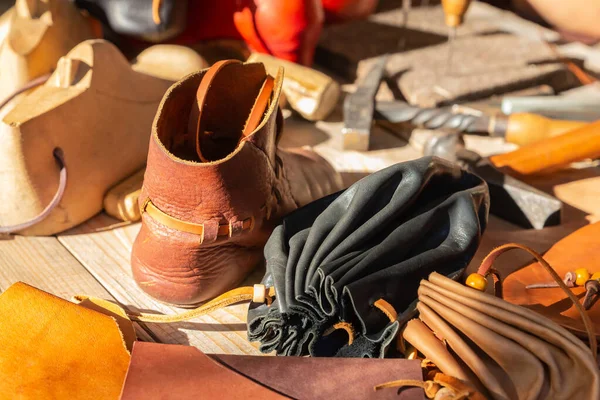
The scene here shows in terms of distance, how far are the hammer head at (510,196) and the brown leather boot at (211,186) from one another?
0.38 m

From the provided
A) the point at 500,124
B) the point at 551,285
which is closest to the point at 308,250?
the point at 551,285

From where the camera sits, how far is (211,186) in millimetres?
1073

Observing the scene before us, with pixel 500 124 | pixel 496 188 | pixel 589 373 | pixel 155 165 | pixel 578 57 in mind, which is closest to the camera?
pixel 589 373

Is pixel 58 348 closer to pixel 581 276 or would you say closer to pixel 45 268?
pixel 45 268

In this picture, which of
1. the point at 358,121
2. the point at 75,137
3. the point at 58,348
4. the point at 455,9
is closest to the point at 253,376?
the point at 58,348

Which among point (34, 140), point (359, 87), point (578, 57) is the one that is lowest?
point (578, 57)

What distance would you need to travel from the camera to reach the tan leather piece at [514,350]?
0.90 m

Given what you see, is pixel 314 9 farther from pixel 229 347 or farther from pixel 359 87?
pixel 229 347

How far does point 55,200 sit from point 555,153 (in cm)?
101

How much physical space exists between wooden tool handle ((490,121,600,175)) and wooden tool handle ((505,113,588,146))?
0.07 metres

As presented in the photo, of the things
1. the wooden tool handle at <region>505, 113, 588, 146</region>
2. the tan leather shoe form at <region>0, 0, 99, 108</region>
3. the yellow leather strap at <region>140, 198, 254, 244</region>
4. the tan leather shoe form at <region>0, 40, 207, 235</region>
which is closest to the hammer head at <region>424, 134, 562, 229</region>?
the wooden tool handle at <region>505, 113, 588, 146</region>

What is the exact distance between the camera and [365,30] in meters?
2.24

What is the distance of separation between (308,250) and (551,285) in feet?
1.31

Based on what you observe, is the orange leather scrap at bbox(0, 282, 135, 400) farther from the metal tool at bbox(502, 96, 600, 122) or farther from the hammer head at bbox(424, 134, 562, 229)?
the metal tool at bbox(502, 96, 600, 122)
